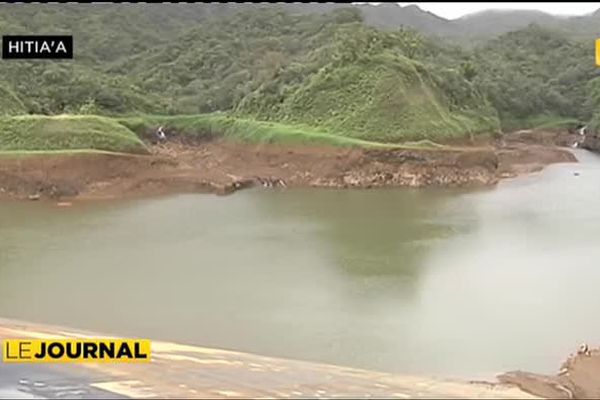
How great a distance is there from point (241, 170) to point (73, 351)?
1770 centimetres

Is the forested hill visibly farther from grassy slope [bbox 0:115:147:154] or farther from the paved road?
the paved road

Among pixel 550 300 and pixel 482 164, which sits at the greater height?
pixel 482 164

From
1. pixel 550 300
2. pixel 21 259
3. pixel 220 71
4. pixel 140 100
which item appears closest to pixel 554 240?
pixel 550 300

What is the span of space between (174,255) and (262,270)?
2164 mm

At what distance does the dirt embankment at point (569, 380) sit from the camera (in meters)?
8.88

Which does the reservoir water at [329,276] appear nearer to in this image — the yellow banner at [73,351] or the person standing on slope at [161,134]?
the yellow banner at [73,351]

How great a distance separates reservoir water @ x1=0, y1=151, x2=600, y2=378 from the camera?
11.0 m

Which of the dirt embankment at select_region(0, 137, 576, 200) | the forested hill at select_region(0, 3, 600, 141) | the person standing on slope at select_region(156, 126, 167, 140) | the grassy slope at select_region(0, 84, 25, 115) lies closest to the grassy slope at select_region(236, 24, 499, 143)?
the forested hill at select_region(0, 3, 600, 141)

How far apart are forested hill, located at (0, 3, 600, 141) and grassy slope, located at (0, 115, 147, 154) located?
3.82 m

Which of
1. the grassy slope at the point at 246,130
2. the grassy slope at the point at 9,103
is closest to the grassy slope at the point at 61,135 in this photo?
the grassy slope at the point at 9,103

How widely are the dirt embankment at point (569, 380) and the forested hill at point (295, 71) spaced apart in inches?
694

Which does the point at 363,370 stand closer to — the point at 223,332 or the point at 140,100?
the point at 223,332

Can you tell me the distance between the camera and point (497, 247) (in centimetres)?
1675

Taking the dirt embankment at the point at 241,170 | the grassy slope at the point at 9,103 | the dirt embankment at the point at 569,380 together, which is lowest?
the dirt embankment at the point at 569,380
